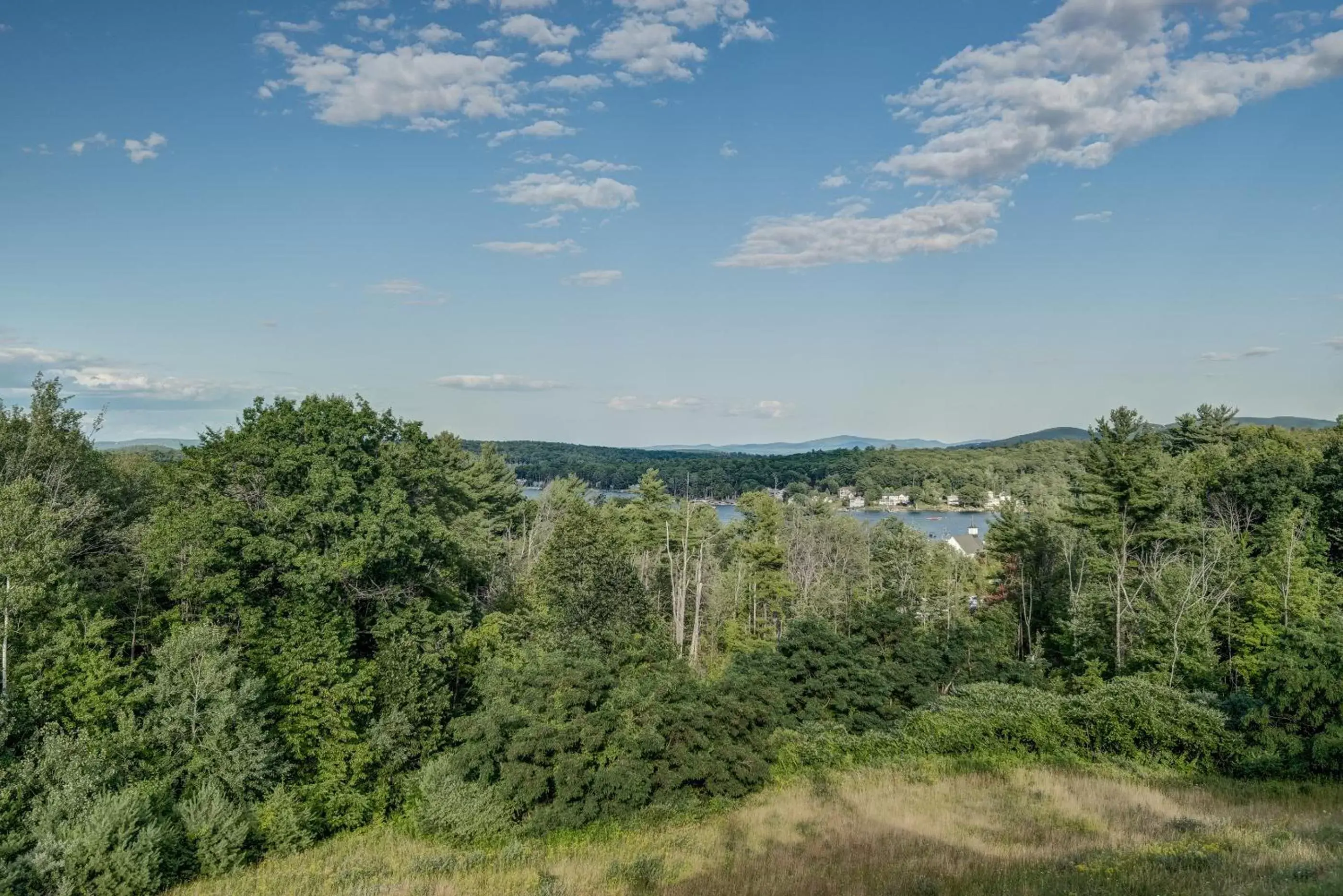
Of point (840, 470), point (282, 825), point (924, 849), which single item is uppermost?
point (840, 470)

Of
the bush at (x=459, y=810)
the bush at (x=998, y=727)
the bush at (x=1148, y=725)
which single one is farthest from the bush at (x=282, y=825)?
the bush at (x=1148, y=725)

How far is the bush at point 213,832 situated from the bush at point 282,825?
38.3 inches

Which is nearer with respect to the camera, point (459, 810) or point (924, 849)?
point (924, 849)

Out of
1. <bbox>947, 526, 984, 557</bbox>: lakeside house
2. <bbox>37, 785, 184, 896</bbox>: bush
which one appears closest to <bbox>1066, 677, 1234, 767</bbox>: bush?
<bbox>37, 785, 184, 896</bbox>: bush

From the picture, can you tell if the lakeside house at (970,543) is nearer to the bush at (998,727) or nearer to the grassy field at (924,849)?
the bush at (998,727)

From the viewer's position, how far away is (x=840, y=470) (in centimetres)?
16850

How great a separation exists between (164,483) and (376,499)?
5793 millimetres

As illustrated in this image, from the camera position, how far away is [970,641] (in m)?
28.0

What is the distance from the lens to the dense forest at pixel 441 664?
15625 mm

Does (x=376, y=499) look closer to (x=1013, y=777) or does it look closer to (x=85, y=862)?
(x=85, y=862)

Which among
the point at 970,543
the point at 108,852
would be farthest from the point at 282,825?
the point at 970,543

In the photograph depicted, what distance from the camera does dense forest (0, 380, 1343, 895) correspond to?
15.6 metres

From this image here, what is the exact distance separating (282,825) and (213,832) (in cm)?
184

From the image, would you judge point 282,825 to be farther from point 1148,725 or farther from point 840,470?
point 840,470
